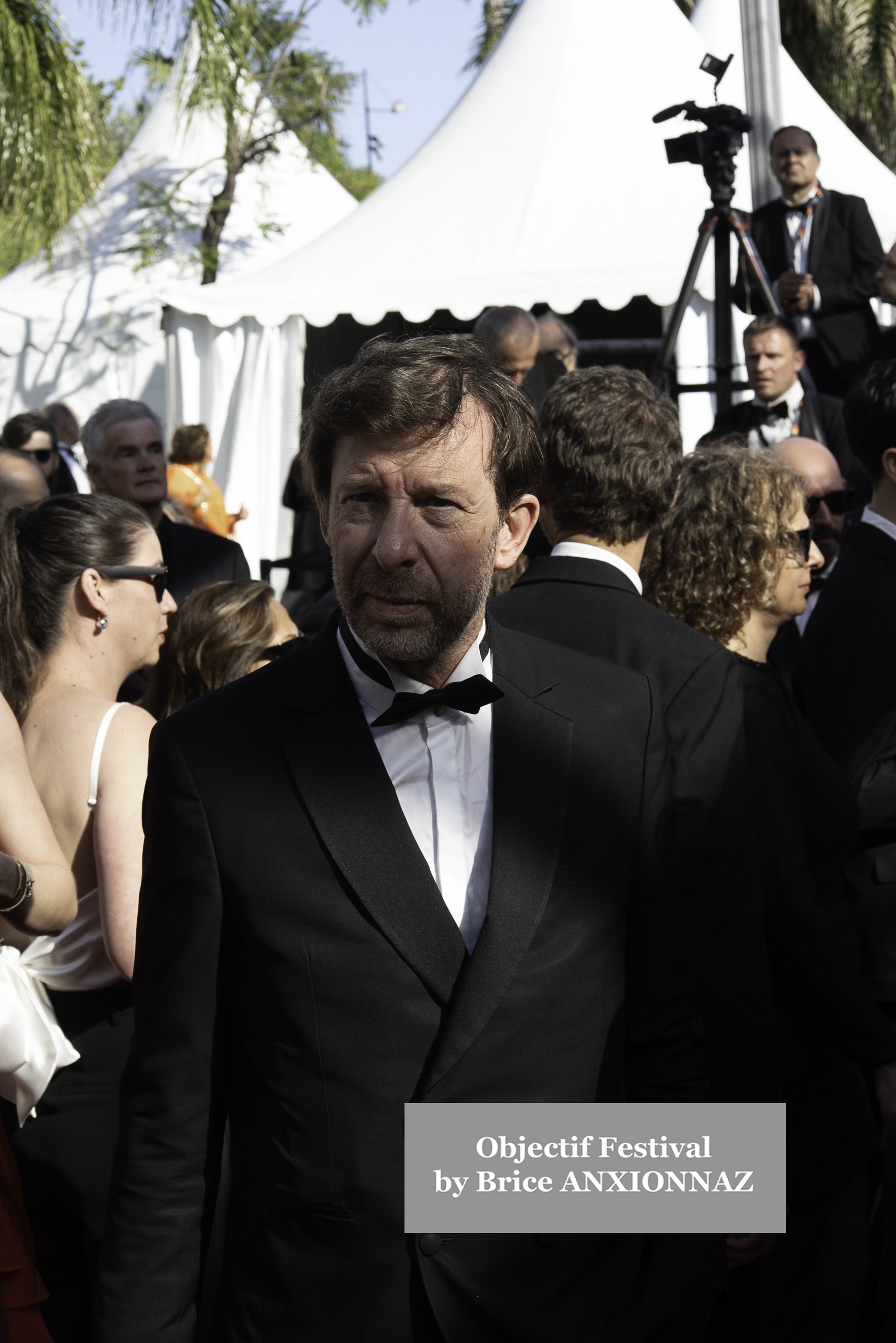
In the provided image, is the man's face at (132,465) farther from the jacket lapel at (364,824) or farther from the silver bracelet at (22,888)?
the jacket lapel at (364,824)

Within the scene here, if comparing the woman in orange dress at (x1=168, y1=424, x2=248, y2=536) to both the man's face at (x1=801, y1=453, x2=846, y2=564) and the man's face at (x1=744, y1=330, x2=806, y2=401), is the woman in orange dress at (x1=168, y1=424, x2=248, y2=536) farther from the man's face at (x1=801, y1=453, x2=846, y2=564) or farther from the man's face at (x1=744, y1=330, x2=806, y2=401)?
the man's face at (x1=801, y1=453, x2=846, y2=564)

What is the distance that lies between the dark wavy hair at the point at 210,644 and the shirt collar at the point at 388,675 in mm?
1389

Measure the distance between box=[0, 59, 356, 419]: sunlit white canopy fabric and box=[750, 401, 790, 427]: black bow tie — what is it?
22.3 feet

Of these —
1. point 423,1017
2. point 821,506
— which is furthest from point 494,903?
point 821,506

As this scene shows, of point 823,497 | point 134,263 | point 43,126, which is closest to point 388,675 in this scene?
point 823,497

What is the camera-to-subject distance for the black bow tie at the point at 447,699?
5.08ft

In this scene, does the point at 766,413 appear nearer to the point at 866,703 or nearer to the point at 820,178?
the point at 866,703

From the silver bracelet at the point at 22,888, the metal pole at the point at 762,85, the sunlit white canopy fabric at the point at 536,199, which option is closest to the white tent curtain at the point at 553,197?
the sunlit white canopy fabric at the point at 536,199

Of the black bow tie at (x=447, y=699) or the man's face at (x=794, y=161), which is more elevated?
the man's face at (x=794, y=161)

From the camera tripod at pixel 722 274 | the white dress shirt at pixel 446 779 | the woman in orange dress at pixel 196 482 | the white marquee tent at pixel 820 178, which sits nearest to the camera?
the white dress shirt at pixel 446 779

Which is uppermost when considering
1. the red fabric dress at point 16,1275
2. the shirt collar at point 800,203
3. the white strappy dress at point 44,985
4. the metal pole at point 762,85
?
the metal pole at point 762,85

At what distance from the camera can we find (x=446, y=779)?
5.32 ft

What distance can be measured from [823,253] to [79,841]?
5.35 metres

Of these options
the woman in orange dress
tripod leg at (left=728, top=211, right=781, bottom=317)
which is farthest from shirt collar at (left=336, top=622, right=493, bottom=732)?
the woman in orange dress
